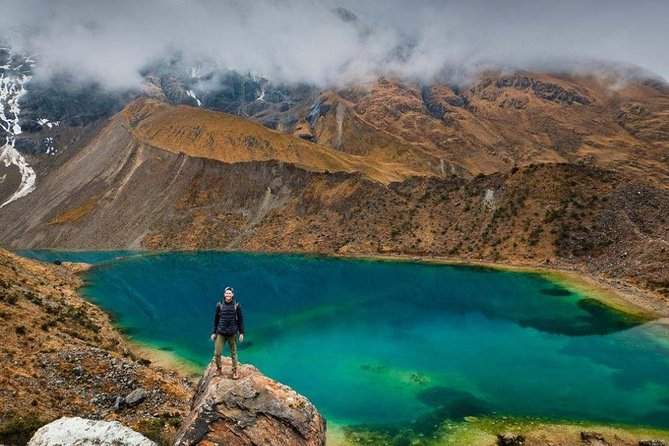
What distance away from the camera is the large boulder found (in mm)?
13352

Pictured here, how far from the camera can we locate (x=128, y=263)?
355 ft

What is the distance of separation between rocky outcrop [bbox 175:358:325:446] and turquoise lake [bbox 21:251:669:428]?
50.6 ft

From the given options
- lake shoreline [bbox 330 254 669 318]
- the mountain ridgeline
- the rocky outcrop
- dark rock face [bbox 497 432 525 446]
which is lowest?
dark rock face [bbox 497 432 525 446]

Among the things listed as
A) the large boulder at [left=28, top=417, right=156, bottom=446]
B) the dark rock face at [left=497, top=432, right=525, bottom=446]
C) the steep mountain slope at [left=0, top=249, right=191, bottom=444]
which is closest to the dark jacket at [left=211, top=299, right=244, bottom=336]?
the large boulder at [left=28, top=417, right=156, bottom=446]

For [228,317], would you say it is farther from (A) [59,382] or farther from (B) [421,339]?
(B) [421,339]

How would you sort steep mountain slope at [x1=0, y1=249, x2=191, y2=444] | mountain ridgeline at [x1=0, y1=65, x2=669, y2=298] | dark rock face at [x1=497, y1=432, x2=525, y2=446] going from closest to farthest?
→ steep mountain slope at [x1=0, y1=249, x2=191, y2=444] < dark rock face at [x1=497, y1=432, x2=525, y2=446] < mountain ridgeline at [x1=0, y1=65, x2=669, y2=298]

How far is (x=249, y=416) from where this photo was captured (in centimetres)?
1691

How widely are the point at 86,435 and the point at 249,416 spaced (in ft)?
16.9

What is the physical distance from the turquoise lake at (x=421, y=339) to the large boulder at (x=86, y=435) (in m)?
21.0

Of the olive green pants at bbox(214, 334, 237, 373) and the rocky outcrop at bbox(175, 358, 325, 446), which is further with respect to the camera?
the olive green pants at bbox(214, 334, 237, 373)

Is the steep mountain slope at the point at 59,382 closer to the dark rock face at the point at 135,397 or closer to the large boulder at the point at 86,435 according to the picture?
the dark rock face at the point at 135,397

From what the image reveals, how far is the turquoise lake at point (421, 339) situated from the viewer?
35.0 m

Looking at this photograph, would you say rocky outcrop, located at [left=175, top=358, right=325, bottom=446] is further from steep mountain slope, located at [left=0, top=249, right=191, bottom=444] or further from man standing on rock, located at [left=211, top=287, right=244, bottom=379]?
steep mountain slope, located at [left=0, top=249, right=191, bottom=444]

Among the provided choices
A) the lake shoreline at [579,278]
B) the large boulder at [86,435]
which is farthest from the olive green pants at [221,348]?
the lake shoreline at [579,278]
